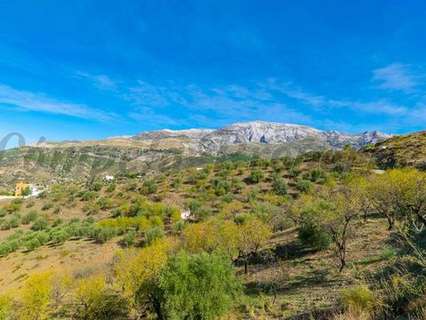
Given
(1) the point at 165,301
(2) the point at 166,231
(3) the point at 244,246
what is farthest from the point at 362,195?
(2) the point at 166,231

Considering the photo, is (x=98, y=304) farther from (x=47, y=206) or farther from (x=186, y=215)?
(x=47, y=206)

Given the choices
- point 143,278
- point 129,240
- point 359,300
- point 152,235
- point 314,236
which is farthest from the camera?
point 129,240

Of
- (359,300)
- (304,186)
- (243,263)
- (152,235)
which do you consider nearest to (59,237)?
(152,235)

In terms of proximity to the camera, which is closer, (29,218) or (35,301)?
(35,301)

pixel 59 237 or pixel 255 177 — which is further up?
pixel 255 177

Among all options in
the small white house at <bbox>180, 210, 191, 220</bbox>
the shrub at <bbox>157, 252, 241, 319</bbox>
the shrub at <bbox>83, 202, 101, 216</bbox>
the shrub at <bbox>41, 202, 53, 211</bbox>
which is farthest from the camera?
the shrub at <bbox>41, 202, 53, 211</bbox>

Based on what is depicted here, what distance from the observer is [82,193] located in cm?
5934

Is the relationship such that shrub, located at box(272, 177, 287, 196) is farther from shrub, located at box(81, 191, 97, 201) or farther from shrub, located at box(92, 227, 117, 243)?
shrub, located at box(81, 191, 97, 201)

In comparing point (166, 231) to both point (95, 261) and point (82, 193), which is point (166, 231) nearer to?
point (95, 261)

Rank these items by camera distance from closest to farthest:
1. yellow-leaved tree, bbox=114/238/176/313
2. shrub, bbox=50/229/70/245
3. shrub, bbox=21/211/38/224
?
yellow-leaved tree, bbox=114/238/176/313 → shrub, bbox=50/229/70/245 → shrub, bbox=21/211/38/224

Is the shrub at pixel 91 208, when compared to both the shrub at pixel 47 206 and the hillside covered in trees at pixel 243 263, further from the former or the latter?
the hillside covered in trees at pixel 243 263

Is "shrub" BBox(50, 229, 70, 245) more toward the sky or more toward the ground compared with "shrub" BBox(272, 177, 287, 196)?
more toward the ground

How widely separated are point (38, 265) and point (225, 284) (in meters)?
23.3

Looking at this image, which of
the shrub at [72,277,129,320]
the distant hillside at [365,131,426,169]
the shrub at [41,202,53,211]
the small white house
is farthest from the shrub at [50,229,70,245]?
the distant hillside at [365,131,426,169]
